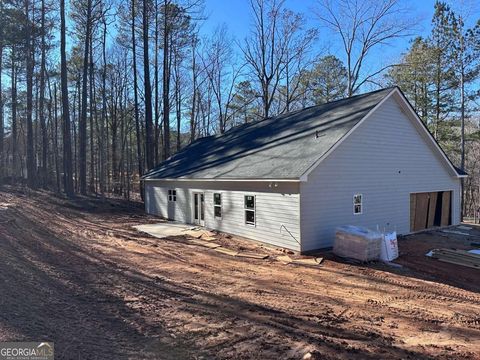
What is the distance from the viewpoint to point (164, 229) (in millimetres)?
15648

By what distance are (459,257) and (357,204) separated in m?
3.42

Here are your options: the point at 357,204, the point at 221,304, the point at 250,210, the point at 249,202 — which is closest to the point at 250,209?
the point at 250,210

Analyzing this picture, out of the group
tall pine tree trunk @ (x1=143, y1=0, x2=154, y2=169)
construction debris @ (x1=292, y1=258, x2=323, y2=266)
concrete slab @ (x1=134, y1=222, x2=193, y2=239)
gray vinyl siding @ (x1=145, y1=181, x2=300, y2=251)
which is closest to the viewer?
construction debris @ (x1=292, y1=258, x2=323, y2=266)

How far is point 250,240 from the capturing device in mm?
12930

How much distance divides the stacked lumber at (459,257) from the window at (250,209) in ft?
19.6

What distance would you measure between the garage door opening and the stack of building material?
18.4ft

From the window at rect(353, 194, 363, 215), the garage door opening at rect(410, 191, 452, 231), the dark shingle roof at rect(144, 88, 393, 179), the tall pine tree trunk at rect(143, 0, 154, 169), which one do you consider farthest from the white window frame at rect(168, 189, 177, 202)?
the garage door opening at rect(410, 191, 452, 231)

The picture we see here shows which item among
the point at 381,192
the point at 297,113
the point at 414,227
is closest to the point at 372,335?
the point at 381,192

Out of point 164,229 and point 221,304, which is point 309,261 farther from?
point 164,229

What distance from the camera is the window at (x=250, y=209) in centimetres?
1282

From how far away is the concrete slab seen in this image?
1448 centimetres

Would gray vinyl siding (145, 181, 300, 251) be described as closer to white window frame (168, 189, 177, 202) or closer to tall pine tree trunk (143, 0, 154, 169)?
white window frame (168, 189, 177, 202)

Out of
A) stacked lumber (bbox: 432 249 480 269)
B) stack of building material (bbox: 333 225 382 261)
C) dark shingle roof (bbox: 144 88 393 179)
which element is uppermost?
dark shingle roof (bbox: 144 88 393 179)

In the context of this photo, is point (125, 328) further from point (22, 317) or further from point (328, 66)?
point (328, 66)
